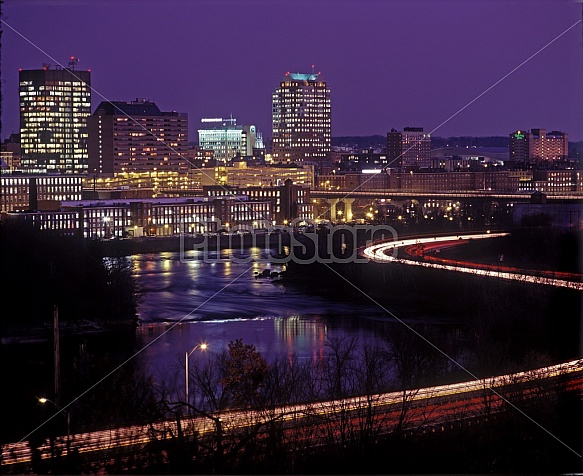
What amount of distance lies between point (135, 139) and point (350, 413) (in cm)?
2545

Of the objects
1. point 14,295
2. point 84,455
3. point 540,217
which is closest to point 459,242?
point 540,217

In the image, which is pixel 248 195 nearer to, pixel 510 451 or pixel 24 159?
pixel 24 159

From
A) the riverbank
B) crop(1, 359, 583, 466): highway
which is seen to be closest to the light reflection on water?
crop(1, 359, 583, 466): highway

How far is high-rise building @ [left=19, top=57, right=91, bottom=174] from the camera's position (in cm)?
2820

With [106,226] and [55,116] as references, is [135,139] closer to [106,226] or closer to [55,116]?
[55,116]

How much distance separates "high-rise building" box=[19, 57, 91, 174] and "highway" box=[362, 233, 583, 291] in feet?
52.9

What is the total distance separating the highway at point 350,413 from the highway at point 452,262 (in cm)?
370

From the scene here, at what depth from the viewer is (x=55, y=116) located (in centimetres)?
2862

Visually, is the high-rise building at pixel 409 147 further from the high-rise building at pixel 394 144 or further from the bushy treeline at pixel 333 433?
the bushy treeline at pixel 333 433

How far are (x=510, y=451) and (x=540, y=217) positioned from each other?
35.2ft

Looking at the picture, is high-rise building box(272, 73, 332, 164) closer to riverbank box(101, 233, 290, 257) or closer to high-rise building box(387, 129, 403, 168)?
high-rise building box(387, 129, 403, 168)

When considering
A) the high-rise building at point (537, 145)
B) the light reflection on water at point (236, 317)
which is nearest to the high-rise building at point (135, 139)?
the high-rise building at point (537, 145)

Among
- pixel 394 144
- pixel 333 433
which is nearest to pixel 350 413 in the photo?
pixel 333 433

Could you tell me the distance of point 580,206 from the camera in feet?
43.7
